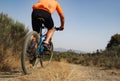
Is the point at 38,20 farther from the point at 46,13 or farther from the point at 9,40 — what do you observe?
the point at 9,40

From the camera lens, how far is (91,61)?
13523 mm

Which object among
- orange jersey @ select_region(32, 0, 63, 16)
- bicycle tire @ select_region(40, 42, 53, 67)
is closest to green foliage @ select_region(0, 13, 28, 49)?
bicycle tire @ select_region(40, 42, 53, 67)

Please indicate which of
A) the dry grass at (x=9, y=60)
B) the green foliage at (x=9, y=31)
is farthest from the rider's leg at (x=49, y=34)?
the green foliage at (x=9, y=31)

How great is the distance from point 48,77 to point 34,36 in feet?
4.42

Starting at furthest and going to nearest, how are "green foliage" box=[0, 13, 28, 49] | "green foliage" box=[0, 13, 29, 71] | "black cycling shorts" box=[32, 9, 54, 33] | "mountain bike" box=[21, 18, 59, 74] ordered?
"green foliage" box=[0, 13, 28, 49] → "green foliage" box=[0, 13, 29, 71] → "black cycling shorts" box=[32, 9, 54, 33] → "mountain bike" box=[21, 18, 59, 74]

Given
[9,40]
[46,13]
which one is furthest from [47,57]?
[46,13]

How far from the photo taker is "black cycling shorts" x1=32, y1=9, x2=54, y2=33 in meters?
5.67

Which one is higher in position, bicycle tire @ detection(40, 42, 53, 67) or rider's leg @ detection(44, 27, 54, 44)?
rider's leg @ detection(44, 27, 54, 44)

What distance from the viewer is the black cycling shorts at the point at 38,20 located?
567cm

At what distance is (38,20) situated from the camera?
580 cm

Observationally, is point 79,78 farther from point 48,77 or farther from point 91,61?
point 91,61

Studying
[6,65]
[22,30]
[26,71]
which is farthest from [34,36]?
[22,30]

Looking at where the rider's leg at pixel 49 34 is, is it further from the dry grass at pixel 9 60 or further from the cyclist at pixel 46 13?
A: the dry grass at pixel 9 60

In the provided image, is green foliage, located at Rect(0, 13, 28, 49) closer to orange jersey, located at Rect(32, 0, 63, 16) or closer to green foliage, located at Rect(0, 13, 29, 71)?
green foliage, located at Rect(0, 13, 29, 71)
